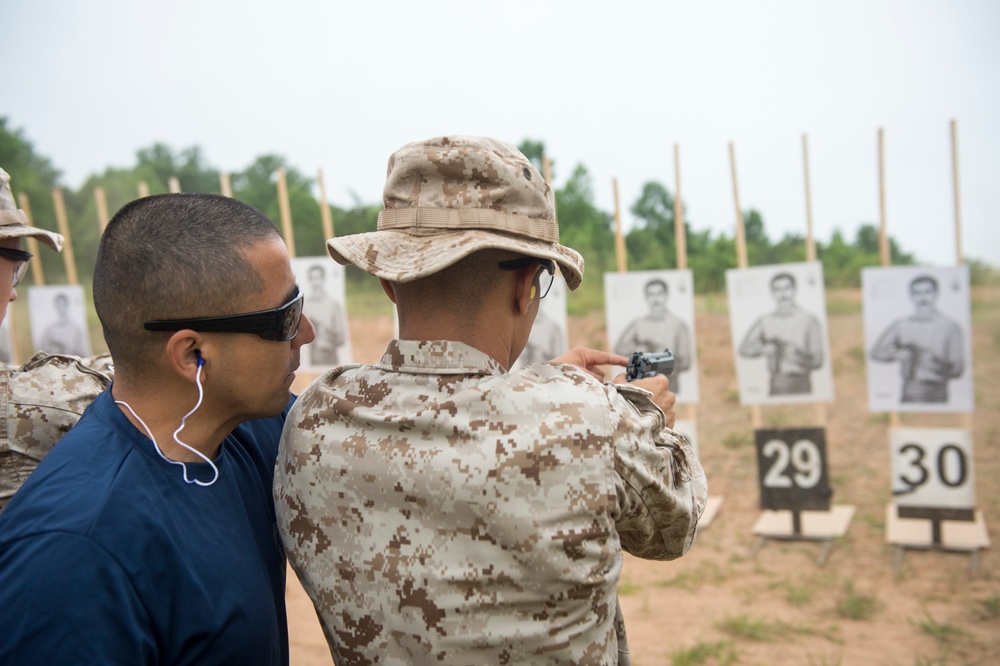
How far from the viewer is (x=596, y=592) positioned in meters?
1.24

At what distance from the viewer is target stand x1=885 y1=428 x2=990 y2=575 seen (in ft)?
15.4

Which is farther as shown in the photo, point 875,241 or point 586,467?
point 875,241

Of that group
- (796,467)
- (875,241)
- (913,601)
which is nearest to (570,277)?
(913,601)

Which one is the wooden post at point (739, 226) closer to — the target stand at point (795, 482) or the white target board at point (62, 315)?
the target stand at point (795, 482)

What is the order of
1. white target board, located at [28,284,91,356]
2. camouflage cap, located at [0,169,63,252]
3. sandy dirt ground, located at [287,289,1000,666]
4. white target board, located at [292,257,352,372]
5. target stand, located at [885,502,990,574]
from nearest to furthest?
1. camouflage cap, located at [0,169,63,252]
2. sandy dirt ground, located at [287,289,1000,666]
3. target stand, located at [885,502,990,574]
4. white target board, located at [292,257,352,372]
5. white target board, located at [28,284,91,356]

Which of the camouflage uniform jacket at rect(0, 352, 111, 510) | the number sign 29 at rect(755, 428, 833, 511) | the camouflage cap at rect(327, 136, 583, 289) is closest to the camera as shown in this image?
the camouflage cap at rect(327, 136, 583, 289)

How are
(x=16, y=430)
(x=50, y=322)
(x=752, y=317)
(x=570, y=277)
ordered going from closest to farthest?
(x=570, y=277) → (x=16, y=430) → (x=752, y=317) → (x=50, y=322)

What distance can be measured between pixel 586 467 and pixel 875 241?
1132 centimetres

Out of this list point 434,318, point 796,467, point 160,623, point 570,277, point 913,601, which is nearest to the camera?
point 160,623

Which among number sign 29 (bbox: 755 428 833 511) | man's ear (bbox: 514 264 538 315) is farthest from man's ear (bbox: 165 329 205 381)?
number sign 29 (bbox: 755 428 833 511)

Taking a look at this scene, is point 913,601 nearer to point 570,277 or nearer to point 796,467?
point 796,467

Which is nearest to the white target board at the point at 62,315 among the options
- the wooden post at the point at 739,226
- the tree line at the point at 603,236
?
the tree line at the point at 603,236

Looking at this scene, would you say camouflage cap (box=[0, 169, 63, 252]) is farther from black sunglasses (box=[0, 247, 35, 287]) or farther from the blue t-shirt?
the blue t-shirt

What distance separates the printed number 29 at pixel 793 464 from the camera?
4957 mm
